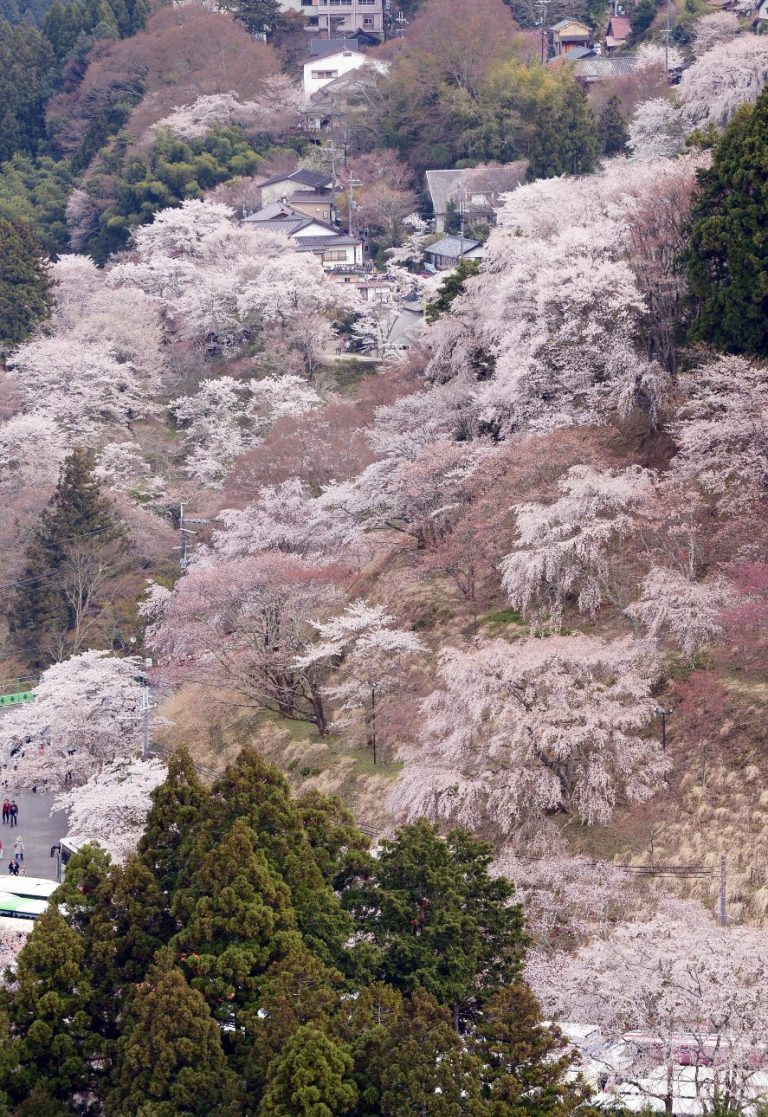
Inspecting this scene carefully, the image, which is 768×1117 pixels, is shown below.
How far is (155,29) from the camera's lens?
275ft

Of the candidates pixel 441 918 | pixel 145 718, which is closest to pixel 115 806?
pixel 145 718

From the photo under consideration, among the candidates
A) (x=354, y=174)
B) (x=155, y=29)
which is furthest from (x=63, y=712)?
(x=155, y=29)

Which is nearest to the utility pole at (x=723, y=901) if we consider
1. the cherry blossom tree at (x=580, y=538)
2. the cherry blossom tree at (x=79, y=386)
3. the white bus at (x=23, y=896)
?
the cherry blossom tree at (x=580, y=538)

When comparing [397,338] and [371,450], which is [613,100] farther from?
[371,450]

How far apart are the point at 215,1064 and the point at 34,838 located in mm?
15021

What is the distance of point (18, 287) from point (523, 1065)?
141ft

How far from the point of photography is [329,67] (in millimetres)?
78500

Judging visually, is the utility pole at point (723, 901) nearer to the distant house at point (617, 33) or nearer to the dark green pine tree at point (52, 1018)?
the dark green pine tree at point (52, 1018)

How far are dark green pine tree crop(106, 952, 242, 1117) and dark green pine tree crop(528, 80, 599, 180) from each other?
42.1 metres

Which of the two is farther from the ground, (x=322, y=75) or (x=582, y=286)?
(x=582, y=286)

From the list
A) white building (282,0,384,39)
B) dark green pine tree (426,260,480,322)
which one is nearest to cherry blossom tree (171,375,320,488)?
dark green pine tree (426,260,480,322)

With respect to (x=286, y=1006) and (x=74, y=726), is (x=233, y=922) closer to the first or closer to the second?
(x=286, y=1006)

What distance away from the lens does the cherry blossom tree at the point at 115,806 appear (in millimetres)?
29781

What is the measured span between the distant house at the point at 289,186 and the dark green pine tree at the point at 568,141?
1234 centimetres
